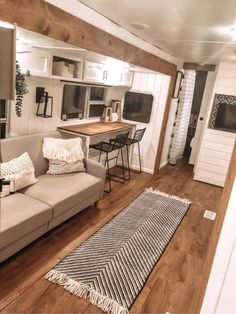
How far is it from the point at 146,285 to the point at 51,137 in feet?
6.45

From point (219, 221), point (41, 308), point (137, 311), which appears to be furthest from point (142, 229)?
point (219, 221)

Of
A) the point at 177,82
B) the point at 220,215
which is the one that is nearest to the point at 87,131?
the point at 177,82

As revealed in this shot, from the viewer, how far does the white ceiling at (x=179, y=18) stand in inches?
71.6

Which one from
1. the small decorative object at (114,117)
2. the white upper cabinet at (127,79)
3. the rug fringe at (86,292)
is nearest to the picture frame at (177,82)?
the white upper cabinet at (127,79)

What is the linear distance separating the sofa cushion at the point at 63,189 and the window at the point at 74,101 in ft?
3.36

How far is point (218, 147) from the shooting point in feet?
14.9

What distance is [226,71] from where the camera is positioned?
13.9ft

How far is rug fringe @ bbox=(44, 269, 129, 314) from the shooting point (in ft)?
6.00

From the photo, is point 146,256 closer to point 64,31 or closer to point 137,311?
point 137,311

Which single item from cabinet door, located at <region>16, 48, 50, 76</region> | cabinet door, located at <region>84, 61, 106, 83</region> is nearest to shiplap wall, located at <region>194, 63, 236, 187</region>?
cabinet door, located at <region>84, 61, 106, 83</region>

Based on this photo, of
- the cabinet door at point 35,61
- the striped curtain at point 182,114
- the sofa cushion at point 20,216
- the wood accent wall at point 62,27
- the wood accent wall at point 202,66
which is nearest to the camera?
the wood accent wall at point 62,27

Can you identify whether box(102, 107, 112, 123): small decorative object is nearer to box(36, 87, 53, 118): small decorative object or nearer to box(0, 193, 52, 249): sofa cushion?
box(36, 87, 53, 118): small decorative object

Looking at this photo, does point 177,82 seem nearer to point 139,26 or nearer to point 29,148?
point 139,26

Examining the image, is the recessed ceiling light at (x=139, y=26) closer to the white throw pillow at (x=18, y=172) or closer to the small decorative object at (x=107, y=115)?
the white throw pillow at (x=18, y=172)
